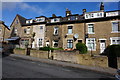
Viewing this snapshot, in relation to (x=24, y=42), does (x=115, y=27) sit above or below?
above

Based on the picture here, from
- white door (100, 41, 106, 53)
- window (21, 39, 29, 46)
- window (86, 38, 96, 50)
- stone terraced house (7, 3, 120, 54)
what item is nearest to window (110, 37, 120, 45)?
stone terraced house (7, 3, 120, 54)

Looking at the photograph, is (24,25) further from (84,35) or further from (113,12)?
(113,12)

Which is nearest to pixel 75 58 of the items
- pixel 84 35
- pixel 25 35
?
pixel 84 35

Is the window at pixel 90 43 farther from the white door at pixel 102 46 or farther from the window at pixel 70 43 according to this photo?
the window at pixel 70 43

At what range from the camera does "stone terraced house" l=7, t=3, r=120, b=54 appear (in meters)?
17.2

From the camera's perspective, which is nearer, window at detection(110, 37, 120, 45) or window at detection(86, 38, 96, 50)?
window at detection(110, 37, 120, 45)

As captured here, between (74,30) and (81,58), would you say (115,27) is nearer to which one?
(74,30)

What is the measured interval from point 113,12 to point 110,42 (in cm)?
611

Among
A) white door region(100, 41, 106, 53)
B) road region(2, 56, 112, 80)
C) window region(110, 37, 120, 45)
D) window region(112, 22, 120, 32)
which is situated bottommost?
road region(2, 56, 112, 80)

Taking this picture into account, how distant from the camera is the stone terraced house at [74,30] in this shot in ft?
56.5

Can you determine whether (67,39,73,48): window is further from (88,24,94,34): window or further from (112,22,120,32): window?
(112,22,120,32): window

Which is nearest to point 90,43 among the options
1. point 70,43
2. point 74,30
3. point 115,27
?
point 70,43

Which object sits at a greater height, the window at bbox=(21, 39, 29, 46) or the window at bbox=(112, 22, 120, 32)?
the window at bbox=(112, 22, 120, 32)

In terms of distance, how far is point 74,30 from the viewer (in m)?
19.9
